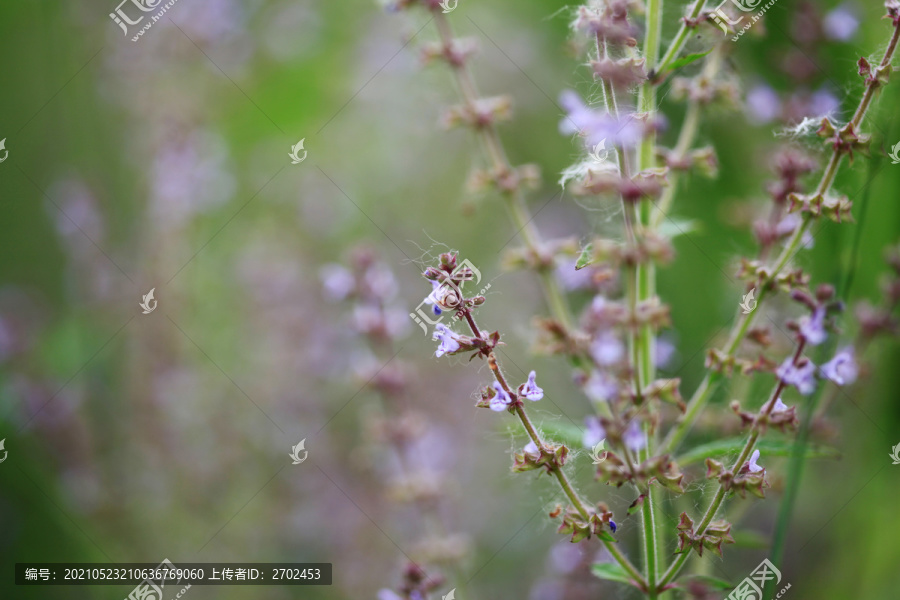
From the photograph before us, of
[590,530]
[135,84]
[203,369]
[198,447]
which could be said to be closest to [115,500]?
[198,447]

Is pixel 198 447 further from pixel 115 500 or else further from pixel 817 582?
pixel 817 582

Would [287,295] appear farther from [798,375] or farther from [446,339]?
[798,375]

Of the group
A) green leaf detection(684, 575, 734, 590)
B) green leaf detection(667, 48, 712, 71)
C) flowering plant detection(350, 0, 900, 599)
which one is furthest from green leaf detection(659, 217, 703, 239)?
green leaf detection(684, 575, 734, 590)

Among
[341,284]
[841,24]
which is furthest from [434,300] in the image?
[841,24]

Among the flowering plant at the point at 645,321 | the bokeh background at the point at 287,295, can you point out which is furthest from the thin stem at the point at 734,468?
the bokeh background at the point at 287,295

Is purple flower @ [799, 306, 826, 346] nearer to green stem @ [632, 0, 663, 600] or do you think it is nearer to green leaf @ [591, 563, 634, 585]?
green stem @ [632, 0, 663, 600]

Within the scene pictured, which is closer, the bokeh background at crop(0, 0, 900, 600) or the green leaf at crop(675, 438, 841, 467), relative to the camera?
the green leaf at crop(675, 438, 841, 467)
